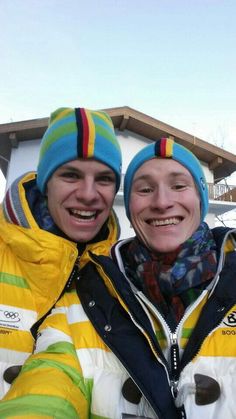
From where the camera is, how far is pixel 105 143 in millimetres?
2236

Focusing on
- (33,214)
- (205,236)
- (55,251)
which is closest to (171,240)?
(205,236)

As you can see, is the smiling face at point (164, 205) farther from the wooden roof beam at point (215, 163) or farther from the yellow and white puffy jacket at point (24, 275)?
the wooden roof beam at point (215, 163)

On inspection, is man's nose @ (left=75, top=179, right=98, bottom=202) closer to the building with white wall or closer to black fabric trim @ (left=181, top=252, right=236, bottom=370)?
black fabric trim @ (left=181, top=252, right=236, bottom=370)

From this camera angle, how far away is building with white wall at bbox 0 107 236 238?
11109mm

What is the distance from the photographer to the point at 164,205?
1.74 metres

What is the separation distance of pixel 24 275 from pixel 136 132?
35.7 ft

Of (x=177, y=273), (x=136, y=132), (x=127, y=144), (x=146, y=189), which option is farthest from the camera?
(x=136, y=132)

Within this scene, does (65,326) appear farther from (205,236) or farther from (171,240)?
(205,236)

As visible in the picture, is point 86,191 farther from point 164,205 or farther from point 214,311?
point 214,311

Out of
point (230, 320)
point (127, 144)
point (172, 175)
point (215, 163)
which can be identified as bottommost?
point (230, 320)

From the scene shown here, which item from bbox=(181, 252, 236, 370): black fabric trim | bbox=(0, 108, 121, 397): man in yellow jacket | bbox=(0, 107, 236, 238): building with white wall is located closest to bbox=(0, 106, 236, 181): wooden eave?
bbox=(0, 107, 236, 238): building with white wall

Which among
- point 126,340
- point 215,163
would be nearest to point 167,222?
point 126,340

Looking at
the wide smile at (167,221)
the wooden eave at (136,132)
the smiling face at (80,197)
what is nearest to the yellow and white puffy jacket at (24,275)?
the smiling face at (80,197)

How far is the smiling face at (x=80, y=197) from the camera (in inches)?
81.4
